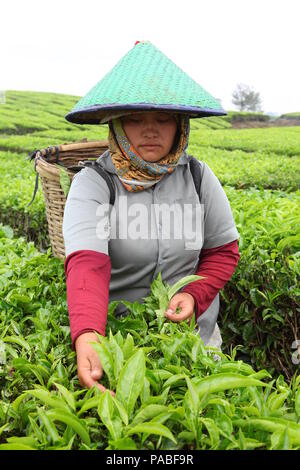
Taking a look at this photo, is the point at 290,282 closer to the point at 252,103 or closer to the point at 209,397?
the point at 209,397

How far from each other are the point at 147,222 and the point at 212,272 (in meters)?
0.38

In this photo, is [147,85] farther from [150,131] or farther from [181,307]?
[181,307]

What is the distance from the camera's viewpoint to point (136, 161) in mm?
1798

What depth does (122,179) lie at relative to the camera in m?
1.86

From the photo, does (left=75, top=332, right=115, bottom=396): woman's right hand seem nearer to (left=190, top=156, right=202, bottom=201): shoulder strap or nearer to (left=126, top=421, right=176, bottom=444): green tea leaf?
(left=126, top=421, right=176, bottom=444): green tea leaf

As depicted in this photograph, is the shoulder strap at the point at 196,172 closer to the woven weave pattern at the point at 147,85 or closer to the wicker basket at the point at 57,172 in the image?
the woven weave pattern at the point at 147,85

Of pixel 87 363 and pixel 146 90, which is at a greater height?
pixel 146 90

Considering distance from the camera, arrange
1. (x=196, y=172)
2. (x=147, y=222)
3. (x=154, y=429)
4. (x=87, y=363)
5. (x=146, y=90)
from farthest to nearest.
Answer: (x=196, y=172) < (x=147, y=222) < (x=146, y=90) < (x=87, y=363) < (x=154, y=429)

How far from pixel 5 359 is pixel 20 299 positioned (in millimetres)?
419

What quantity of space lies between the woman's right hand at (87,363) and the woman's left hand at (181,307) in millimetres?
286

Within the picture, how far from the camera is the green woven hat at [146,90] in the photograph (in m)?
1.64

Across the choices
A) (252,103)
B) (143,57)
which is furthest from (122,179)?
(252,103)

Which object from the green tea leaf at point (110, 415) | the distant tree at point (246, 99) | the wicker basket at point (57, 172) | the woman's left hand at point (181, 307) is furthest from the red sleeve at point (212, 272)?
the distant tree at point (246, 99)

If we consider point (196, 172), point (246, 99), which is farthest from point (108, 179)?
point (246, 99)
